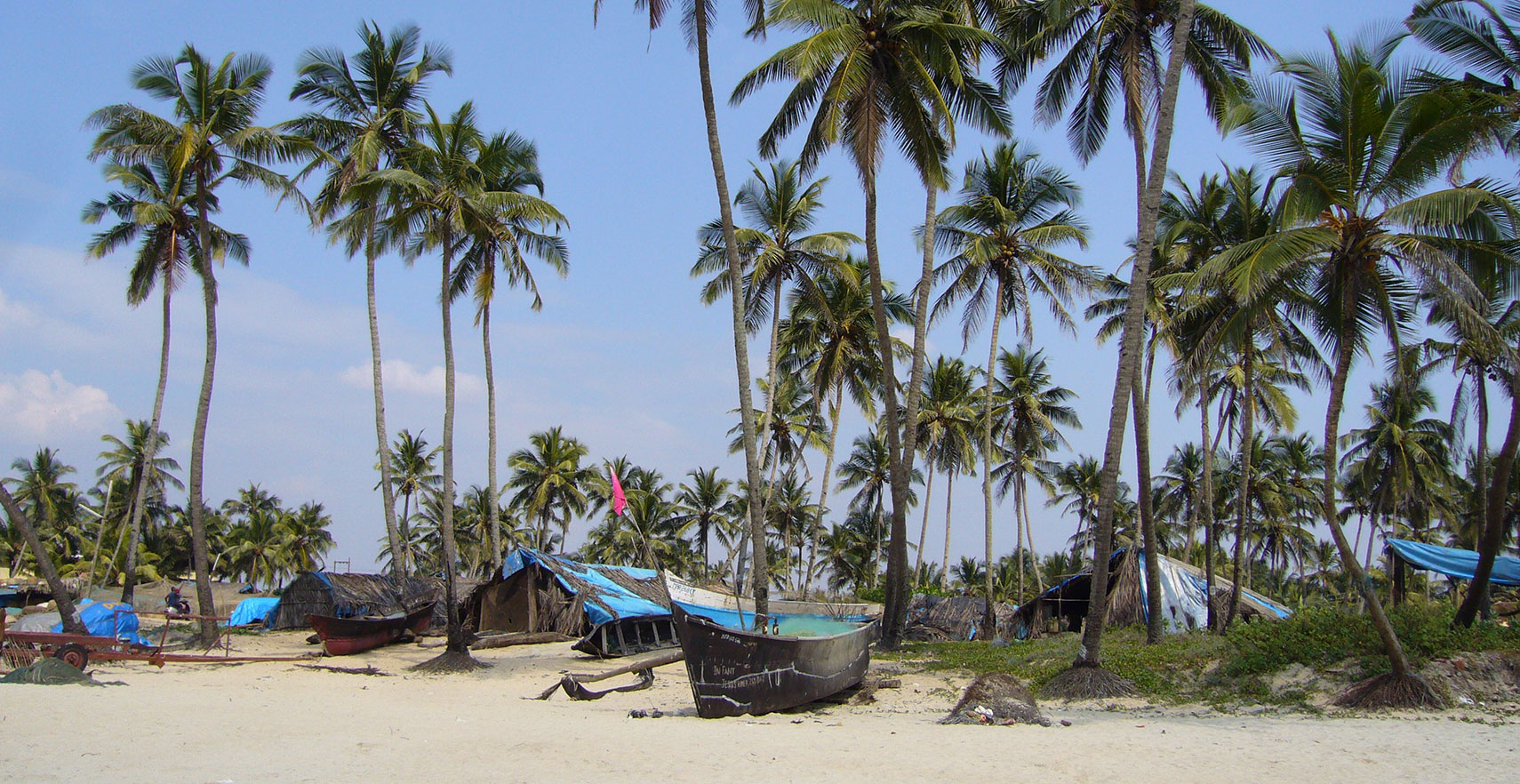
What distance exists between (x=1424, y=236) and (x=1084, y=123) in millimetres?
6926

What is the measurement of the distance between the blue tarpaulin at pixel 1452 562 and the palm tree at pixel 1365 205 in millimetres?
8829

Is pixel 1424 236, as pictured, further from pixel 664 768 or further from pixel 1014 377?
pixel 1014 377

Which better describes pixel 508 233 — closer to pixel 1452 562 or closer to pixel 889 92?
pixel 889 92

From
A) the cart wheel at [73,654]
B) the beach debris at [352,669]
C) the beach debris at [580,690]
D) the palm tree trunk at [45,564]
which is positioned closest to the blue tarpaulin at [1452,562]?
the beach debris at [580,690]

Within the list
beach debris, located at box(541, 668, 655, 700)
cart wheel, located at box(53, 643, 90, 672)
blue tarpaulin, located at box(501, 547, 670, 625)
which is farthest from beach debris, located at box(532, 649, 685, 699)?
cart wheel, located at box(53, 643, 90, 672)

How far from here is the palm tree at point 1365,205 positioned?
11297 mm

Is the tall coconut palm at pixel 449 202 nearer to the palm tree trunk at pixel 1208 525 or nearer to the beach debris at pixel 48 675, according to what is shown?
the beach debris at pixel 48 675

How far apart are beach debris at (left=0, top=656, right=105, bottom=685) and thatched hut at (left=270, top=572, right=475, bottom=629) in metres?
13.1

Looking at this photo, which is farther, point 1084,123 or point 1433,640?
point 1084,123

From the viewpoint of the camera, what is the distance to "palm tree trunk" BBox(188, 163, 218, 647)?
20.8m

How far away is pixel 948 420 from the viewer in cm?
3400

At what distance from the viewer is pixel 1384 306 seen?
40.1ft

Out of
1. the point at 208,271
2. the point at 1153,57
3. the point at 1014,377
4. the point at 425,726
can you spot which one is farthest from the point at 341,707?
the point at 1014,377

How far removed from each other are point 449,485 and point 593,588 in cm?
600
